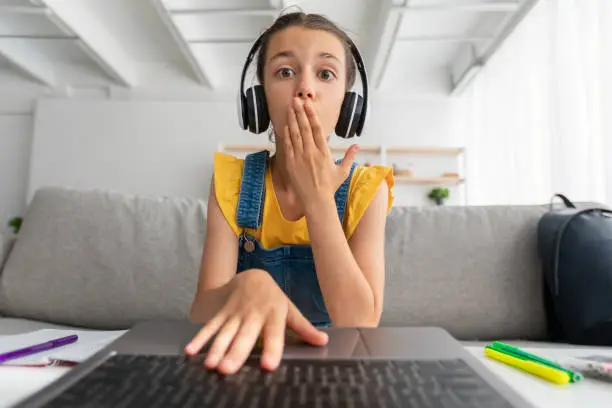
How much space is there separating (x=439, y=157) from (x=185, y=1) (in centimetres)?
314

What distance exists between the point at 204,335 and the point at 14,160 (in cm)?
604

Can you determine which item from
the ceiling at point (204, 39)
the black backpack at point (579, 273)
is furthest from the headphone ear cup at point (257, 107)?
the ceiling at point (204, 39)

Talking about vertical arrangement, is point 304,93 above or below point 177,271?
above

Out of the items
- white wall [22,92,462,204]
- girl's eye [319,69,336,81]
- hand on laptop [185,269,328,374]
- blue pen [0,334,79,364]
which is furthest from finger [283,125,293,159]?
white wall [22,92,462,204]

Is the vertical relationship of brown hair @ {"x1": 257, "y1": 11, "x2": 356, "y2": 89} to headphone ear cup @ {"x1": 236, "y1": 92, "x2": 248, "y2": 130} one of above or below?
above

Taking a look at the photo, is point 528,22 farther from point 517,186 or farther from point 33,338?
point 33,338

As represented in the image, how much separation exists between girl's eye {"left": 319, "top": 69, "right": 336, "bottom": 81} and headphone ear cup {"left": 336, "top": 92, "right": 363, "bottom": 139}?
9cm

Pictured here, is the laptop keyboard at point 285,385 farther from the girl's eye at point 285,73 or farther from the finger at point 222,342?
the girl's eye at point 285,73

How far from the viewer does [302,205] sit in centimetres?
79

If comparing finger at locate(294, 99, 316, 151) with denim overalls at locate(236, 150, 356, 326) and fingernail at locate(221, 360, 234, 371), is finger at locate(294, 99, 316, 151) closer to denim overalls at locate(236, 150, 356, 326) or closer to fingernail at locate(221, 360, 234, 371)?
denim overalls at locate(236, 150, 356, 326)

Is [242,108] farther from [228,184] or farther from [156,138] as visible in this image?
[156,138]

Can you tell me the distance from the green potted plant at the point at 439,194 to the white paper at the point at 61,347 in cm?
451

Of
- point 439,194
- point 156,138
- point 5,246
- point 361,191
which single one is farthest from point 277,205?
point 156,138

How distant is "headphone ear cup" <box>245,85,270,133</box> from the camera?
897 mm
